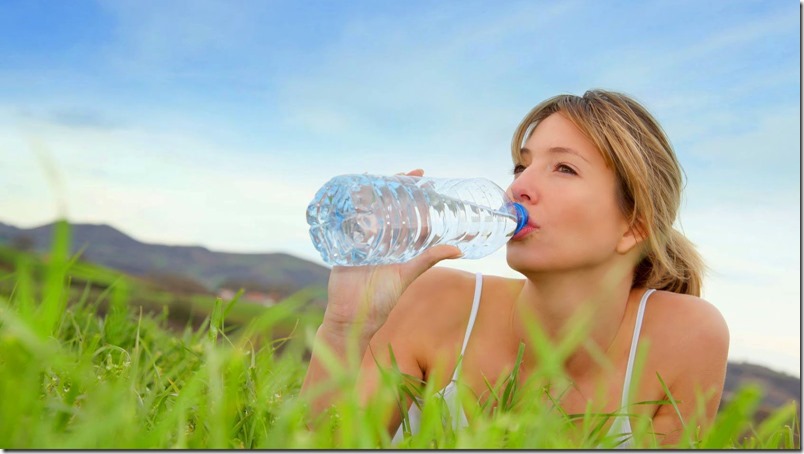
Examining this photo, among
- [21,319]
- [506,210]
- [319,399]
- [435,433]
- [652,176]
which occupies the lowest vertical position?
[319,399]

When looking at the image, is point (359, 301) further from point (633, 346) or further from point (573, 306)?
point (633, 346)

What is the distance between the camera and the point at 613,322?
2.39 meters

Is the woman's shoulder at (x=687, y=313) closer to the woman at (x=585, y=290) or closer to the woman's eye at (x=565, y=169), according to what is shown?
the woman at (x=585, y=290)

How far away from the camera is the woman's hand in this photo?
6.19 ft

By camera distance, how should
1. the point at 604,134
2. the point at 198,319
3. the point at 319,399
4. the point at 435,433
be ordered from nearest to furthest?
the point at 435,433, the point at 319,399, the point at 604,134, the point at 198,319

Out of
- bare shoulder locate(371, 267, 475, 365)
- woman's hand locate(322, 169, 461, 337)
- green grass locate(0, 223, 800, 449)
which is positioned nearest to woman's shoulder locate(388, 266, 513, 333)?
bare shoulder locate(371, 267, 475, 365)

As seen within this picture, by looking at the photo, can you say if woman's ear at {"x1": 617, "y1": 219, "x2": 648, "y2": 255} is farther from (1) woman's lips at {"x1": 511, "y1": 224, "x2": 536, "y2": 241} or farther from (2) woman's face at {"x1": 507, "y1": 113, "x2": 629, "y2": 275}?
(1) woman's lips at {"x1": 511, "y1": 224, "x2": 536, "y2": 241}

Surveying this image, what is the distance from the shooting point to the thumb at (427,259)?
1.93 m

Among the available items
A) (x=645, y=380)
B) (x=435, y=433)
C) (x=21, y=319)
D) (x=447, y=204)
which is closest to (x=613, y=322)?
(x=645, y=380)

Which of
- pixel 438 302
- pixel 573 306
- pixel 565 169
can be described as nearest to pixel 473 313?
pixel 438 302

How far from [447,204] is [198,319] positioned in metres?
1.20

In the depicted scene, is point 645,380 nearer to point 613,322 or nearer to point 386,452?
point 613,322

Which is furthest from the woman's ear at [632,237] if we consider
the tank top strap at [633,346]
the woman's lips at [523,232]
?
the woman's lips at [523,232]

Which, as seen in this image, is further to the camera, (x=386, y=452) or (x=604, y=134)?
(x=604, y=134)
